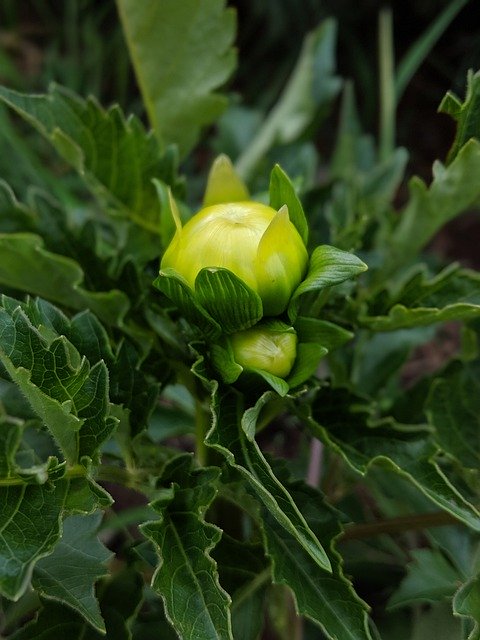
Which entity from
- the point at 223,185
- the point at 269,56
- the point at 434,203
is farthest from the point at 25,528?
the point at 269,56

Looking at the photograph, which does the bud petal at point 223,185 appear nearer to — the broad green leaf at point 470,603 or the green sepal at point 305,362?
the green sepal at point 305,362

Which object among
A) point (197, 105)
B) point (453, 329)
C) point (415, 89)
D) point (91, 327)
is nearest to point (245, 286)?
point (91, 327)

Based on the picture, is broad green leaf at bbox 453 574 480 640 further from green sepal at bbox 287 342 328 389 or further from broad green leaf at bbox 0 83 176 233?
broad green leaf at bbox 0 83 176 233

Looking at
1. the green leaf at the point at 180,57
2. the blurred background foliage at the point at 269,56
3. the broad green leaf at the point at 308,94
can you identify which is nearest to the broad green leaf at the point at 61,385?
the green leaf at the point at 180,57

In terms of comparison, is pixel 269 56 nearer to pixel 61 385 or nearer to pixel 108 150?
pixel 108 150

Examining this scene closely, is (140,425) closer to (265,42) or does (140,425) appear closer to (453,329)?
(453,329)
